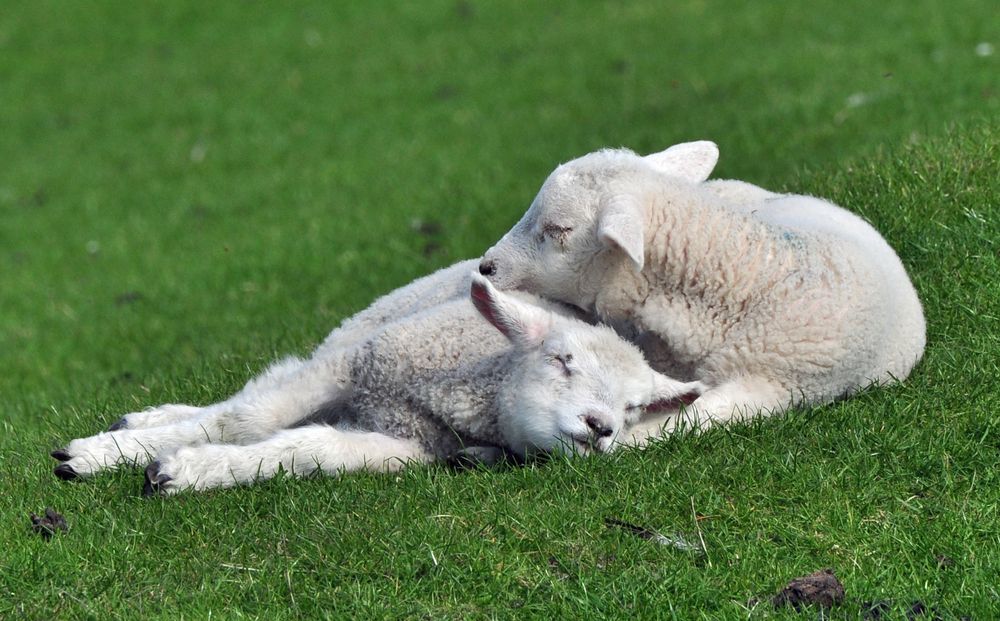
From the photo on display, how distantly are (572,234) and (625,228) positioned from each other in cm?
39

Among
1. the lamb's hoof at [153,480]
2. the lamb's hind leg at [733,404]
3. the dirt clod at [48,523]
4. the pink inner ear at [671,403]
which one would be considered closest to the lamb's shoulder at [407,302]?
the lamb's hoof at [153,480]

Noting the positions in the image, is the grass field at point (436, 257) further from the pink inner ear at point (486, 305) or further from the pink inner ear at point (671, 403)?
the pink inner ear at point (486, 305)

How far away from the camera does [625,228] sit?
5184mm

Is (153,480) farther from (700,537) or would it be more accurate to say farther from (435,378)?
(700,537)

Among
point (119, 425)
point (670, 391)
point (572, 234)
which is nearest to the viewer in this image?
point (670, 391)

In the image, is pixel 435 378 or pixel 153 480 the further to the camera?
pixel 435 378

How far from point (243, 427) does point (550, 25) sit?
516 inches

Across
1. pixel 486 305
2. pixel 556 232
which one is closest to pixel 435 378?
pixel 486 305

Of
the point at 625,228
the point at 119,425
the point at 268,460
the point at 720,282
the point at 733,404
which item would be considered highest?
the point at 625,228

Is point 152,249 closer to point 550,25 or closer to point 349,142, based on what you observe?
point 349,142

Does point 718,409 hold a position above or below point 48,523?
below

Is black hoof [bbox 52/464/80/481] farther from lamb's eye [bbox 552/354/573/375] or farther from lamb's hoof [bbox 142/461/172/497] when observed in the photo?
lamb's eye [bbox 552/354/573/375]

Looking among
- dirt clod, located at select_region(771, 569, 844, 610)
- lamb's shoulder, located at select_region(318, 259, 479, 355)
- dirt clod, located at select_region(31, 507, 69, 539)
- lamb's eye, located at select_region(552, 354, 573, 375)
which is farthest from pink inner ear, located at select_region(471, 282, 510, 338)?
dirt clod, located at select_region(31, 507, 69, 539)

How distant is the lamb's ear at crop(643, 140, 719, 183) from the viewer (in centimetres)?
606
